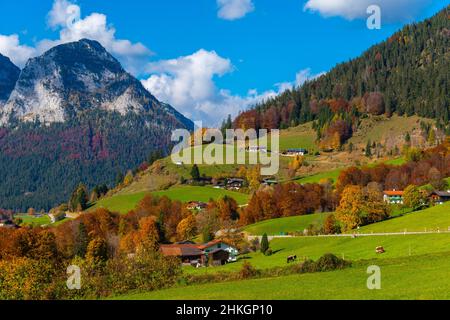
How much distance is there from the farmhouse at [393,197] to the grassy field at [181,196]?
146 feet

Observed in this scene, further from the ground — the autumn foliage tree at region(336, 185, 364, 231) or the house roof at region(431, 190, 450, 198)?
the house roof at region(431, 190, 450, 198)

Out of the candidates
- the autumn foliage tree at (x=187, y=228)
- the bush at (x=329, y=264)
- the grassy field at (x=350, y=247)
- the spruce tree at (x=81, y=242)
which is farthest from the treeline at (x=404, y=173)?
the bush at (x=329, y=264)

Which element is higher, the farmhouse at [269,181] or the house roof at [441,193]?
the farmhouse at [269,181]

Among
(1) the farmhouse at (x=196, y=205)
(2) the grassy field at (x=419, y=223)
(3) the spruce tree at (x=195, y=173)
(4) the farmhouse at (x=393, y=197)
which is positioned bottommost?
(2) the grassy field at (x=419, y=223)

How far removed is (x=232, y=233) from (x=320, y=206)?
31054 millimetres

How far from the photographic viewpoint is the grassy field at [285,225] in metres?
115

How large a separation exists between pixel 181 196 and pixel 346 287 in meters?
140

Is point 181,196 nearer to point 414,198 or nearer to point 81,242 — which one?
point 81,242

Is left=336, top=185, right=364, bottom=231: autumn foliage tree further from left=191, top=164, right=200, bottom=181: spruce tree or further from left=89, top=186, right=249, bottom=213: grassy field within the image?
left=191, top=164, right=200, bottom=181: spruce tree

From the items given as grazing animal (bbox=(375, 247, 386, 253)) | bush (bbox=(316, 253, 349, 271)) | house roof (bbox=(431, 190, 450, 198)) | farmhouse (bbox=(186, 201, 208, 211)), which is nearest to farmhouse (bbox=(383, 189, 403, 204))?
house roof (bbox=(431, 190, 450, 198))

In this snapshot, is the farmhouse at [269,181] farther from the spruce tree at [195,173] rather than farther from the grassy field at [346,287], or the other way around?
the grassy field at [346,287]

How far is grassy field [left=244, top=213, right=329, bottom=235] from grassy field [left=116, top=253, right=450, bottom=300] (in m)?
65.8

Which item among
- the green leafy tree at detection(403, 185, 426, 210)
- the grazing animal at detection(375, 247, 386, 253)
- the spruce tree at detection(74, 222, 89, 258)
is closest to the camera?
the grazing animal at detection(375, 247, 386, 253)

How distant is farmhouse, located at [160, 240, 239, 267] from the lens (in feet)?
322
